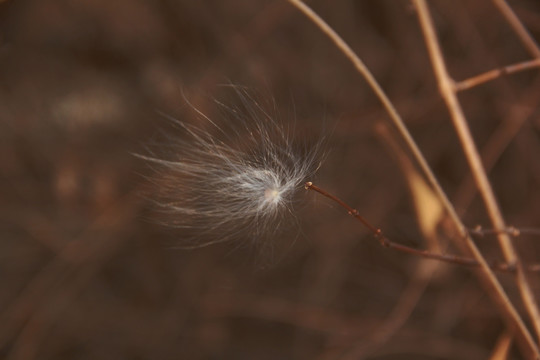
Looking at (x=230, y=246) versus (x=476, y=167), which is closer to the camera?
(x=476, y=167)

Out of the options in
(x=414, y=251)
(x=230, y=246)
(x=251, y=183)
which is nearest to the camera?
(x=414, y=251)

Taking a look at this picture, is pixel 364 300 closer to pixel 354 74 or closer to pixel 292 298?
pixel 292 298

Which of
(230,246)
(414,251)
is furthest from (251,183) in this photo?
(230,246)

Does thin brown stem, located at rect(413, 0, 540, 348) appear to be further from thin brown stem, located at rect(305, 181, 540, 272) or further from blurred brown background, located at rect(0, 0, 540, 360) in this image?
blurred brown background, located at rect(0, 0, 540, 360)

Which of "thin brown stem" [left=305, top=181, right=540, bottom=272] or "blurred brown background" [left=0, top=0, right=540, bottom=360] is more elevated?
"blurred brown background" [left=0, top=0, right=540, bottom=360]

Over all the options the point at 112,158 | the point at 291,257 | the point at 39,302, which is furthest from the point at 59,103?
the point at 291,257

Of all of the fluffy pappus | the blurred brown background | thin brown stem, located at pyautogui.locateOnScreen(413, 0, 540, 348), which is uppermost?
the blurred brown background

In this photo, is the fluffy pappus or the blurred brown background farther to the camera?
the blurred brown background

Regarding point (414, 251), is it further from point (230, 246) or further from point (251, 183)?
point (230, 246)

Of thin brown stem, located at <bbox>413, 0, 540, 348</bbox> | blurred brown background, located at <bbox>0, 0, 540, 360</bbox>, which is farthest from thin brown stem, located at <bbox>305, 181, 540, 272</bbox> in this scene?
blurred brown background, located at <bbox>0, 0, 540, 360</bbox>
